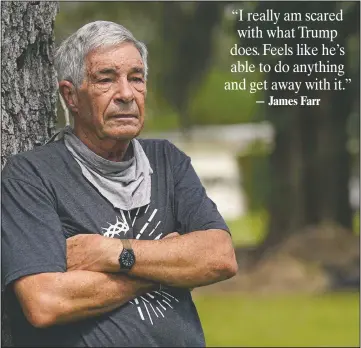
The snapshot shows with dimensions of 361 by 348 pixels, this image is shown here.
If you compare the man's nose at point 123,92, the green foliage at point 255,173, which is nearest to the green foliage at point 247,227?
the green foliage at point 255,173

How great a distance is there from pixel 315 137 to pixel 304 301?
236cm

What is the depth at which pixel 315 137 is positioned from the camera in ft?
37.8

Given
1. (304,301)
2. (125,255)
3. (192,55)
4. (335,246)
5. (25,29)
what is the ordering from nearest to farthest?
(125,255), (25,29), (304,301), (335,246), (192,55)

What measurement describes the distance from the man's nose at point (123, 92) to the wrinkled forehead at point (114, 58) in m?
0.04

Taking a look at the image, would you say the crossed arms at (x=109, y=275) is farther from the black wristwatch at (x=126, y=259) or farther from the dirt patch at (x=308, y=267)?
the dirt patch at (x=308, y=267)

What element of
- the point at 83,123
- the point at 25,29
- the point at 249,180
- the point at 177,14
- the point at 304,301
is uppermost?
the point at 177,14

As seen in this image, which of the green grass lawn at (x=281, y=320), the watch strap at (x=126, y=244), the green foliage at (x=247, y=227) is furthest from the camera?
the green foliage at (x=247, y=227)

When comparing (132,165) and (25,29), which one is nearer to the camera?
(132,165)

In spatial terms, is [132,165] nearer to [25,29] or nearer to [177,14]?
[25,29]

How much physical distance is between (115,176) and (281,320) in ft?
21.3

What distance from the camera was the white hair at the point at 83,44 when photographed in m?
3.00

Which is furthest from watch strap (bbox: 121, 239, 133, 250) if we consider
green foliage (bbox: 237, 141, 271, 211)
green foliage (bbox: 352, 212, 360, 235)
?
green foliage (bbox: 237, 141, 271, 211)

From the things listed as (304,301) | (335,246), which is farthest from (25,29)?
(335,246)

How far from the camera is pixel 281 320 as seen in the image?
30.5 ft
